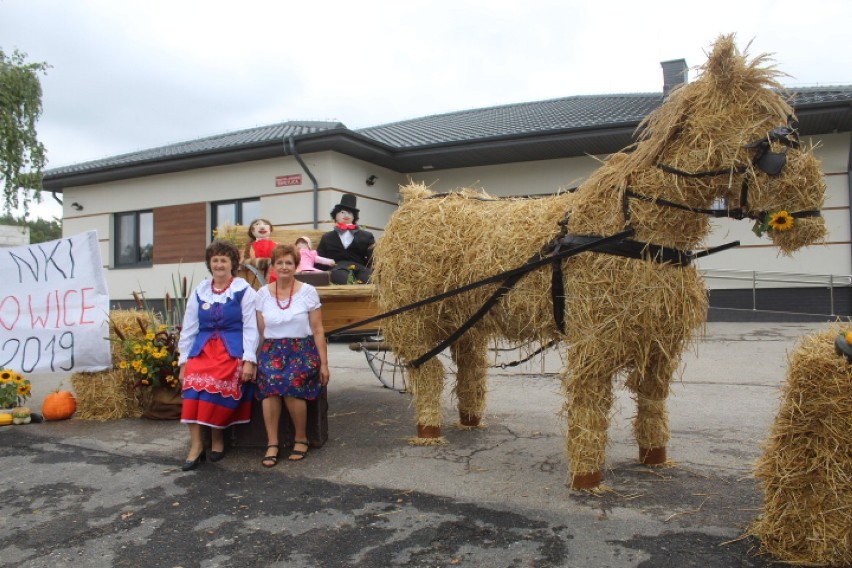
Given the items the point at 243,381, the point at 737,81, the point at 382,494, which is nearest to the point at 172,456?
the point at 243,381

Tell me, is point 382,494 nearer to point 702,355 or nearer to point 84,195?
point 702,355

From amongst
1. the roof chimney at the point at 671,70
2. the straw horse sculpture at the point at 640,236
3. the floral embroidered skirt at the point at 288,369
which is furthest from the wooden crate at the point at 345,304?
the roof chimney at the point at 671,70

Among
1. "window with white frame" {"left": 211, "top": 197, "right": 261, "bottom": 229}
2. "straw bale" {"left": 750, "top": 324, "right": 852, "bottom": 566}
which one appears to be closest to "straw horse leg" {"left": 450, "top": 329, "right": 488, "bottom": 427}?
"straw bale" {"left": 750, "top": 324, "right": 852, "bottom": 566}

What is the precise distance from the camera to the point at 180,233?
14469mm

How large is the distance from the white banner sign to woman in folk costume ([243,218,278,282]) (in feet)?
5.19

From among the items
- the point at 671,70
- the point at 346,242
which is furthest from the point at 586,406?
the point at 671,70

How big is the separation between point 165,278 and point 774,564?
14.5 meters

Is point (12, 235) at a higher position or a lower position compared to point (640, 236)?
higher

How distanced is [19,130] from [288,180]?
9652mm

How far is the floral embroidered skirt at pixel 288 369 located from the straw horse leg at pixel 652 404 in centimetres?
243

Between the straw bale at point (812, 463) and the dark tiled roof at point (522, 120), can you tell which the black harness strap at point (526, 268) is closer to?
the straw bale at point (812, 463)

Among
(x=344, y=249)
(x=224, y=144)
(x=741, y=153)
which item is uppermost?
(x=224, y=144)

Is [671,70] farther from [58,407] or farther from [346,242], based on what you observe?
[58,407]

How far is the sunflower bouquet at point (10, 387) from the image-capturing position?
21.0 ft
